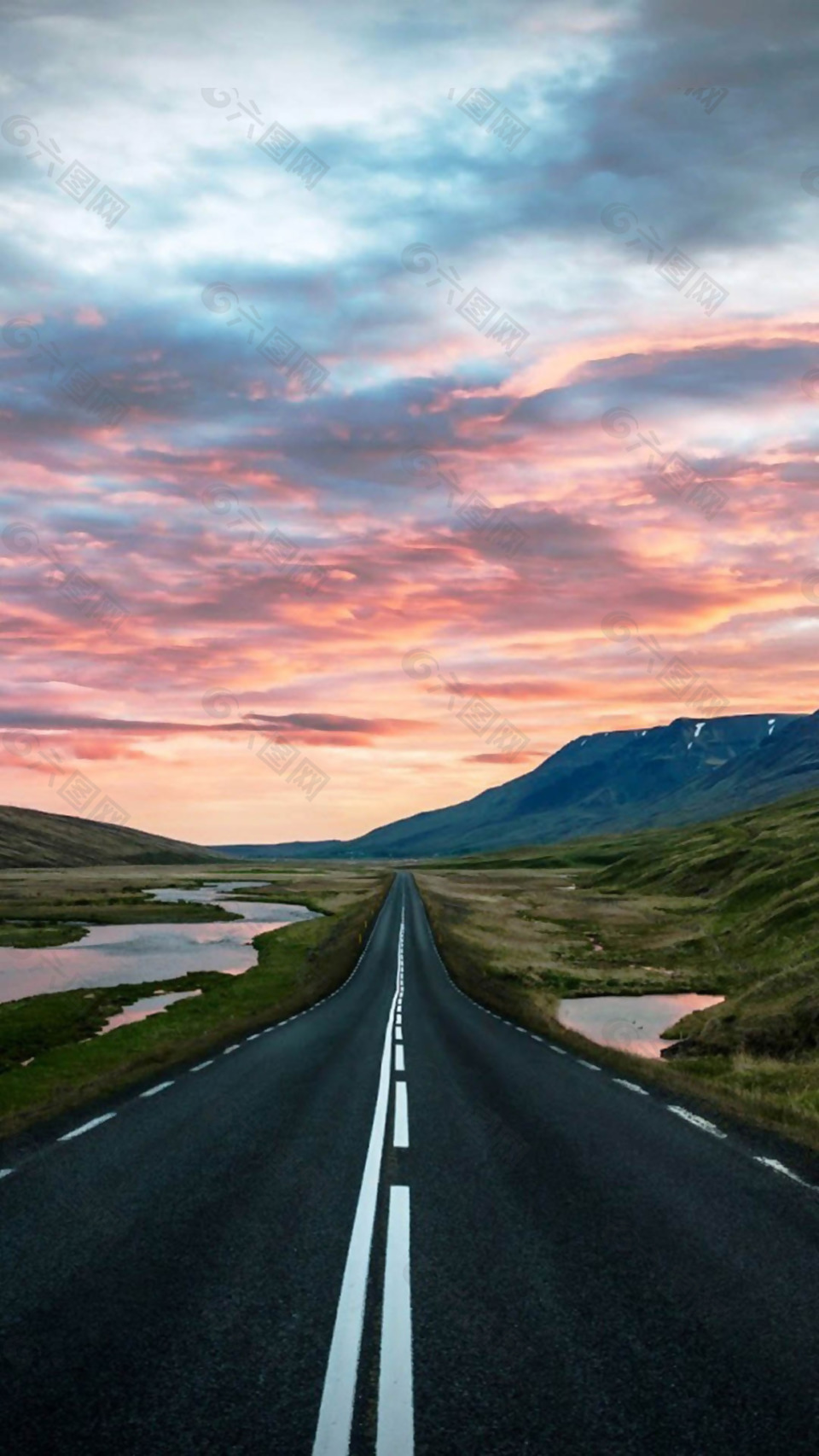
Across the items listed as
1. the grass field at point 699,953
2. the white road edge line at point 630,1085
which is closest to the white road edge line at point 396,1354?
the grass field at point 699,953

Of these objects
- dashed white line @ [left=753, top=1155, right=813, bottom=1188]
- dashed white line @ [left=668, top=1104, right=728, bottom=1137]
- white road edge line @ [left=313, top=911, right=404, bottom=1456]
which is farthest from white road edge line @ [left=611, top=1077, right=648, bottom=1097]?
white road edge line @ [left=313, top=911, right=404, bottom=1456]

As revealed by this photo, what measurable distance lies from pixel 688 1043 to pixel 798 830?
4254 inches

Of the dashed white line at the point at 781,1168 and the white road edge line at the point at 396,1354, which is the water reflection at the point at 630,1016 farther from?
the white road edge line at the point at 396,1354

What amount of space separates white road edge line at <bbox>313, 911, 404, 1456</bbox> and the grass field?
707 cm

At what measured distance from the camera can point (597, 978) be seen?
50750 millimetres

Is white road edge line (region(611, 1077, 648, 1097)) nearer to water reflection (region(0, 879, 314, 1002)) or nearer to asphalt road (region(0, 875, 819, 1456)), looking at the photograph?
asphalt road (region(0, 875, 819, 1456))

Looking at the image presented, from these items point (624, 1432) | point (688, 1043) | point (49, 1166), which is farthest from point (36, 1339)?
point (688, 1043)

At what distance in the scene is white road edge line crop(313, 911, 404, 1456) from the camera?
5.35 m

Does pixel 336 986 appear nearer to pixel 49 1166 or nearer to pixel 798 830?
pixel 49 1166

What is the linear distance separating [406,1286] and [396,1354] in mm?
1369

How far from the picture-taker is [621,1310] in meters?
7.08

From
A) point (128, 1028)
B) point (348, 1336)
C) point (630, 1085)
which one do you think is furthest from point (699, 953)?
point (348, 1336)

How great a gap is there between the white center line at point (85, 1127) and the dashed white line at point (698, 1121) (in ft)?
31.2

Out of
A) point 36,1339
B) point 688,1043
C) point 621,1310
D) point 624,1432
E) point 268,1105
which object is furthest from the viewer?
point 688,1043
